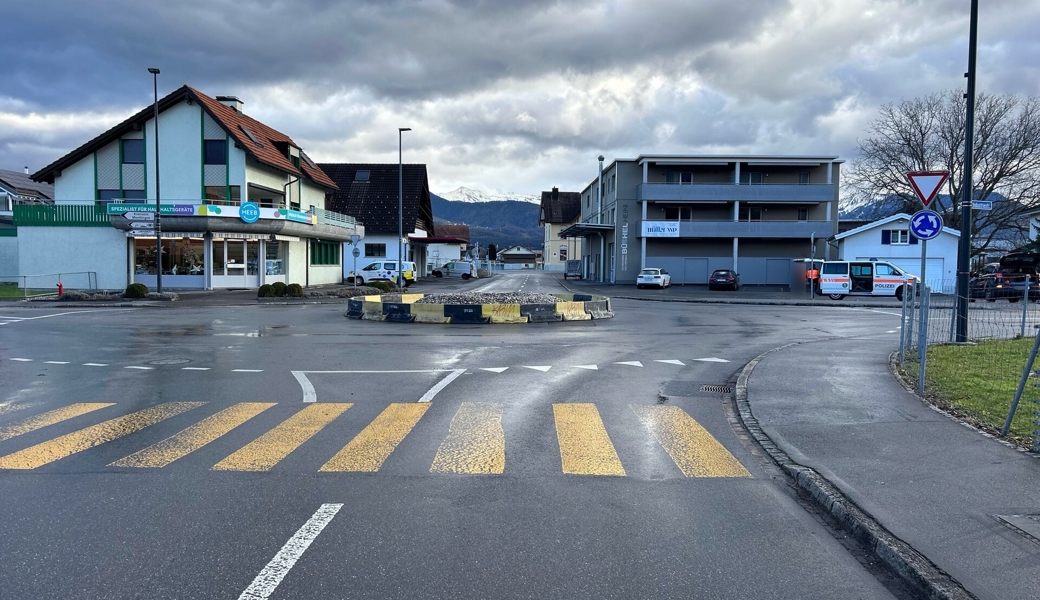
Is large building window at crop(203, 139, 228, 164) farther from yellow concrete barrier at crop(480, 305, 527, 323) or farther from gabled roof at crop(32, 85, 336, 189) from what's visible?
yellow concrete barrier at crop(480, 305, 527, 323)

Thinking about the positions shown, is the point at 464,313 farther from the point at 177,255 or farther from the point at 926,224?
the point at 177,255

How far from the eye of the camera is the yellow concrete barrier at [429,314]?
20094mm

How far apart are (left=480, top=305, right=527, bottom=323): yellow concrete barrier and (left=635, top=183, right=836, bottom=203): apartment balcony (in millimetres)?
33968

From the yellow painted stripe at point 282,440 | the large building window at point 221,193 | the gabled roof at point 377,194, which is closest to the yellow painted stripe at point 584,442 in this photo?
the yellow painted stripe at point 282,440

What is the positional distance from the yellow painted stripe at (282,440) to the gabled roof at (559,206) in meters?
104

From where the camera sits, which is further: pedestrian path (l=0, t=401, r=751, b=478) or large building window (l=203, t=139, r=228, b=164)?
large building window (l=203, t=139, r=228, b=164)

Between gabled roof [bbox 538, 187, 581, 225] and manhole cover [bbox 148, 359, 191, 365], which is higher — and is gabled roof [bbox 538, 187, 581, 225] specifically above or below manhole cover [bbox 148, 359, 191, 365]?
above

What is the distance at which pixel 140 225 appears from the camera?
31422 mm

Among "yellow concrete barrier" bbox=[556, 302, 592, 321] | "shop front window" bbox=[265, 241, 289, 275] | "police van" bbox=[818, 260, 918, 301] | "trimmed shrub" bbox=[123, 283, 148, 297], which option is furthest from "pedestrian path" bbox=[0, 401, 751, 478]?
"shop front window" bbox=[265, 241, 289, 275]

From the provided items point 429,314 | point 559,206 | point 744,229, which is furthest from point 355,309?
point 559,206

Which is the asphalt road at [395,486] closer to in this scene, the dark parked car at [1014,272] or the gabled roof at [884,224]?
the dark parked car at [1014,272]

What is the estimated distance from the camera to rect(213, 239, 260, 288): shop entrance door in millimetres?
37250

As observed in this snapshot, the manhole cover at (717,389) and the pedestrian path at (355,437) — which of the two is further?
the manhole cover at (717,389)

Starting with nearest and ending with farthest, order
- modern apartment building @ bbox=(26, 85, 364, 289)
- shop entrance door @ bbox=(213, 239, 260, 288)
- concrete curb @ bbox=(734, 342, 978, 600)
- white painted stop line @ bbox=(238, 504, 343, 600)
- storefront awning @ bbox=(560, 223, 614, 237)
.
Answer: white painted stop line @ bbox=(238, 504, 343, 600) → concrete curb @ bbox=(734, 342, 978, 600) → modern apartment building @ bbox=(26, 85, 364, 289) → shop entrance door @ bbox=(213, 239, 260, 288) → storefront awning @ bbox=(560, 223, 614, 237)
